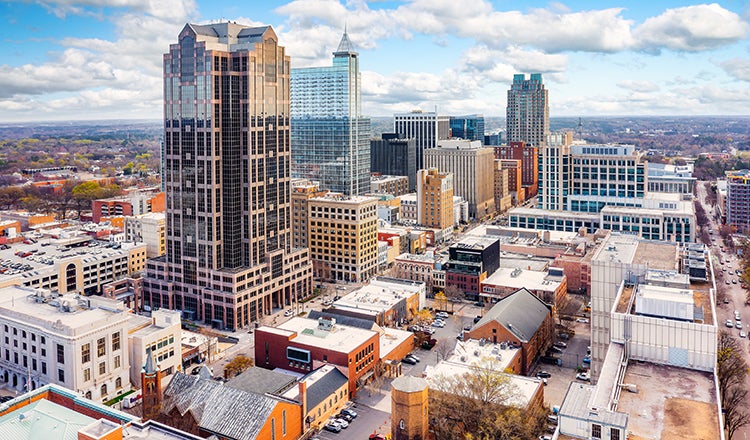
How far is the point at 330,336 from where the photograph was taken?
68.2 metres

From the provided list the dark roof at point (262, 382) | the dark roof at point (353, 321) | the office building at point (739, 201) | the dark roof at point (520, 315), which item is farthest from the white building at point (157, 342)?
the office building at point (739, 201)

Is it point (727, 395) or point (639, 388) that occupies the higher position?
point (639, 388)

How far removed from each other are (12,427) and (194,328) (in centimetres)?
4593

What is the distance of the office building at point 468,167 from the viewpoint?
177750 mm

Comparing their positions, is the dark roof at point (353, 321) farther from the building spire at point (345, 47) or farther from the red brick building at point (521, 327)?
the building spire at point (345, 47)

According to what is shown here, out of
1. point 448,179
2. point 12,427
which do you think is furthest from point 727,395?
point 448,179

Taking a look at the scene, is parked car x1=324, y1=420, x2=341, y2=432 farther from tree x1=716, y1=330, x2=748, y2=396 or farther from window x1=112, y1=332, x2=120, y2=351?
tree x1=716, y1=330, x2=748, y2=396

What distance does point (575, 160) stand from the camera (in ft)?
470

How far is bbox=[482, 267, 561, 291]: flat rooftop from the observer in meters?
93.4

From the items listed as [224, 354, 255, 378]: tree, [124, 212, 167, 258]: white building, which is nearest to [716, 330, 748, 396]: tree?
[224, 354, 255, 378]: tree

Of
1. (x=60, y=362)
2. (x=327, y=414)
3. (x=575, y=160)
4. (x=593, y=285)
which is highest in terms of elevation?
(x=575, y=160)

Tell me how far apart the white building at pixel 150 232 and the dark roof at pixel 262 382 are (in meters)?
59.7

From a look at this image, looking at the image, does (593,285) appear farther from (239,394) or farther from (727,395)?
(239,394)

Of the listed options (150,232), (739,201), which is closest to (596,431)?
(150,232)
